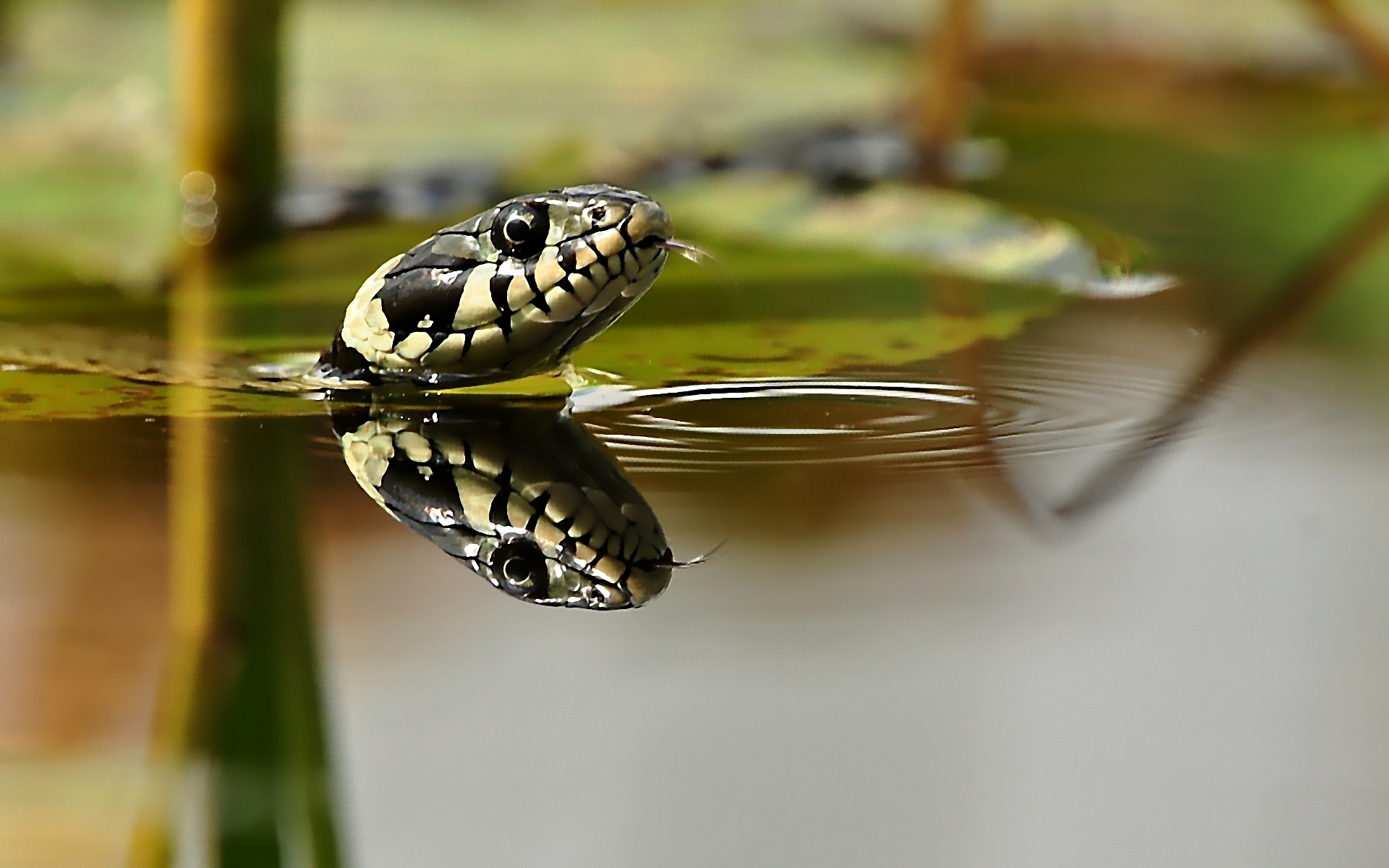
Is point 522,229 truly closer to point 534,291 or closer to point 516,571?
point 534,291

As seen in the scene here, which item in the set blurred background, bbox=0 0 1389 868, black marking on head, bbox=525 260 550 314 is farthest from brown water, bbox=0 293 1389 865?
black marking on head, bbox=525 260 550 314

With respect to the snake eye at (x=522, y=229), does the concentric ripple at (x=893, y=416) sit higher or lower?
lower

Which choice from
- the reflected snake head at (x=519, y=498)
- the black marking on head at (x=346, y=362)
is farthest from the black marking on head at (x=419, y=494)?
the black marking on head at (x=346, y=362)

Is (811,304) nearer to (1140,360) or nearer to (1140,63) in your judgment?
(1140,360)

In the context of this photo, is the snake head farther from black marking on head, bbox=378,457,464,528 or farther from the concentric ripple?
black marking on head, bbox=378,457,464,528

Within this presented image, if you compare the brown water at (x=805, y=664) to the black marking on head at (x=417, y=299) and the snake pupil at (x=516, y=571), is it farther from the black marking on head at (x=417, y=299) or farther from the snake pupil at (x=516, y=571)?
the black marking on head at (x=417, y=299)

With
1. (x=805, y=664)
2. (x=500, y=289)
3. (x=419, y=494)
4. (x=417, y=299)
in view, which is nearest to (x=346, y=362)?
(x=417, y=299)

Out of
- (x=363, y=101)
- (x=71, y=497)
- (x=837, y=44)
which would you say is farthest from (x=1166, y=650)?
(x=837, y=44)
